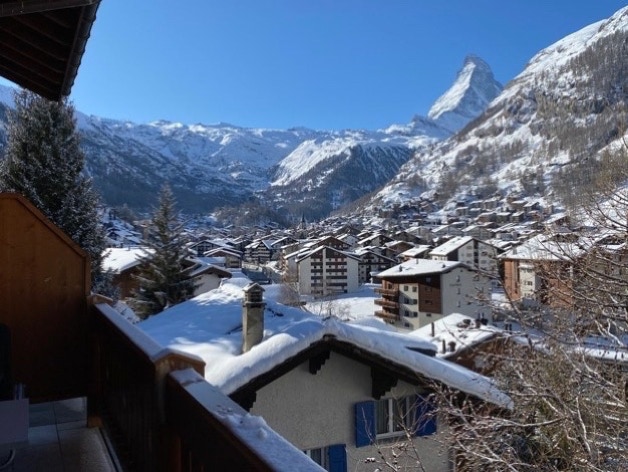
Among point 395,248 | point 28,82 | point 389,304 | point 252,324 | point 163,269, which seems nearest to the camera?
point 28,82

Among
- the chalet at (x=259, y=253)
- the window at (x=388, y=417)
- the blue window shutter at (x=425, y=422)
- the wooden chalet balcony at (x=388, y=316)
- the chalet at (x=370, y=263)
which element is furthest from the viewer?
the chalet at (x=259, y=253)

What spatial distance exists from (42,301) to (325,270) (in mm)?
47153

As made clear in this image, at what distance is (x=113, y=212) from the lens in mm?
84812

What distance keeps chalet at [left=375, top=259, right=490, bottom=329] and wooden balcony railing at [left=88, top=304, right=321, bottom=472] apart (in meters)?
33.2

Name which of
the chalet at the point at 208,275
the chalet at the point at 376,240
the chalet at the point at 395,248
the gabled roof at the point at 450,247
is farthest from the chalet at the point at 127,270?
the chalet at the point at 376,240

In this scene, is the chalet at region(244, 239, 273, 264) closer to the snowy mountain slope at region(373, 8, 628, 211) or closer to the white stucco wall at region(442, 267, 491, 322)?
the white stucco wall at region(442, 267, 491, 322)

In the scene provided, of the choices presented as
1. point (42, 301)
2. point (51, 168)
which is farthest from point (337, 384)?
point (51, 168)

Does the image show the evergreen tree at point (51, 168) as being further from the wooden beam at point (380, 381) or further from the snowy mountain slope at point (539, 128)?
the snowy mountain slope at point (539, 128)

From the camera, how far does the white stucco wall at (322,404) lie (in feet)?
25.3

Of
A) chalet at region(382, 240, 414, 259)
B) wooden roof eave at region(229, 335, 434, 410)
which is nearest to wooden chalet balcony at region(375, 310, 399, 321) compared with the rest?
chalet at region(382, 240, 414, 259)

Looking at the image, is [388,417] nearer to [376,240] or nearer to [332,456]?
[332,456]

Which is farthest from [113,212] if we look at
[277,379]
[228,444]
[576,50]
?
[576,50]

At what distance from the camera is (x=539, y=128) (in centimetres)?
13388

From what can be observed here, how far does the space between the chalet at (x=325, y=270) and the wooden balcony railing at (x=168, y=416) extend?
46.7 m
